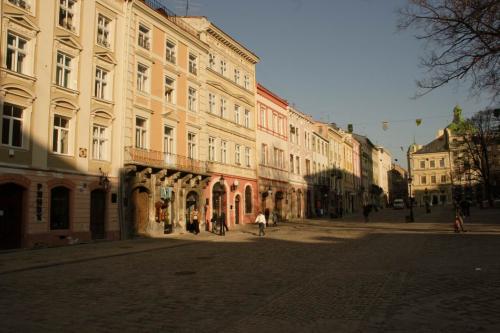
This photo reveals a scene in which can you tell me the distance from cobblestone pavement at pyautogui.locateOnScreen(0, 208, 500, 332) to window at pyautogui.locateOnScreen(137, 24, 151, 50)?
51.3 feet

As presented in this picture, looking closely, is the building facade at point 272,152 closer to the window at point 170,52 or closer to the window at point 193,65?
the window at point 193,65

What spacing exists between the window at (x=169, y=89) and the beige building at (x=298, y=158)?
72.3ft

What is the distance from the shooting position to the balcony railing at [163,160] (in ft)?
89.1

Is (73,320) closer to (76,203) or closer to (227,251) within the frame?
(227,251)

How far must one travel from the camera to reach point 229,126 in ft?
129

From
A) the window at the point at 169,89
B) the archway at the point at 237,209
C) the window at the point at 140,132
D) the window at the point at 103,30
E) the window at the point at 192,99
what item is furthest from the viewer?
the archway at the point at 237,209

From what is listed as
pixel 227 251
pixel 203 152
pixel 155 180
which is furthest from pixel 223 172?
pixel 227 251

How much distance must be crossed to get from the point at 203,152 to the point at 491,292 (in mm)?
27087

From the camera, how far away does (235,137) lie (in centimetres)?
4038

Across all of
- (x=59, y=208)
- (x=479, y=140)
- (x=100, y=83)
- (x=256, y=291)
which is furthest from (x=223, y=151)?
(x=479, y=140)

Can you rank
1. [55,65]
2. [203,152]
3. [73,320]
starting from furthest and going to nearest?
[203,152] < [55,65] < [73,320]

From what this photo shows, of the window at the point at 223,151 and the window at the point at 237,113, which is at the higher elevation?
the window at the point at 237,113

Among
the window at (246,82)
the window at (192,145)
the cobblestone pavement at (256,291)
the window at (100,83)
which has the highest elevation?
the window at (246,82)

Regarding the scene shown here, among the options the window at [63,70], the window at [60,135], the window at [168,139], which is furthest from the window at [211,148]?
the window at [63,70]
